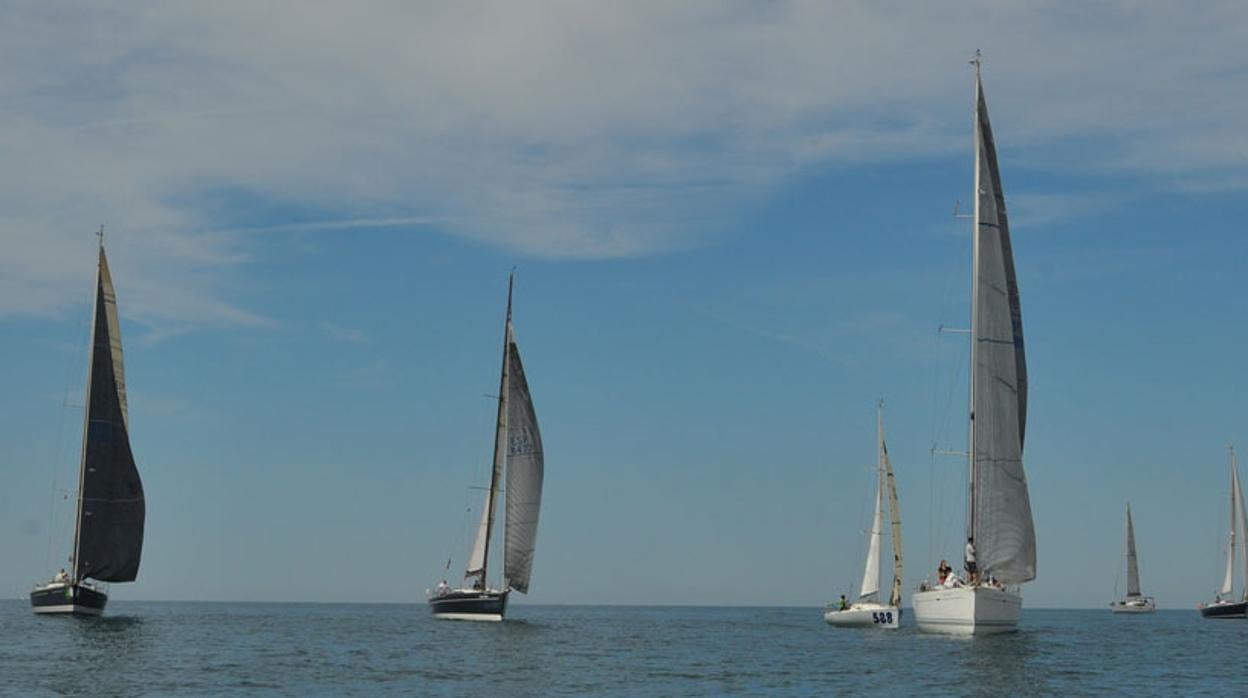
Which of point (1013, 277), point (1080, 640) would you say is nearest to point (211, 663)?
point (1013, 277)

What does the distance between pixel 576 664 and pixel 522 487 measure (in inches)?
892

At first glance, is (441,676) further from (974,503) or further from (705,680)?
(974,503)

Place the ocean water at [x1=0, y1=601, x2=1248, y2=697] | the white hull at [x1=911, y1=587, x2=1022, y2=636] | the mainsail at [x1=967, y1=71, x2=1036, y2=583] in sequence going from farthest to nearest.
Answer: the mainsail at [x1=967, y1=71, x2=1036, y2=583] → the white hull at [x1=911, y1=587, x2=1022, y2=636] → the ocean water at [x1=0, y1=601, x2=1248, y2=697]

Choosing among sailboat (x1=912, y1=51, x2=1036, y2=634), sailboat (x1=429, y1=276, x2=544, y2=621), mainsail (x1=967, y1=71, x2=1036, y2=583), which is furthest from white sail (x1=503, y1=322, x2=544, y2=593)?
mainsail (x1=967, y1=71, x2=1036, y2=583)

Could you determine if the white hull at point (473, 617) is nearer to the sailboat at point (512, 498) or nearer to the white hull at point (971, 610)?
the sailboat at point (512, 498)

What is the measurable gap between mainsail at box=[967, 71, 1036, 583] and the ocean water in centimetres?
353

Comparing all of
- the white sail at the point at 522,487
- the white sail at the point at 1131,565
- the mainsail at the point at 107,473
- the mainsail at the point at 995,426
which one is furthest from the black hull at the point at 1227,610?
the mainsail at the point at 107,473

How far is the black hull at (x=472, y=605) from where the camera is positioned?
77.6 meters

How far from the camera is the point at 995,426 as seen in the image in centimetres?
5703

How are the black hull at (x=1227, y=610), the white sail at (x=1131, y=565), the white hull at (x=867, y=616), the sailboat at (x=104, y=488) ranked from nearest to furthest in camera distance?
the sailboat at (x=104, y=488), the white hull at (x=867, y=616), the black hull at (x=1227, y=610), the white sail at (x=1131, y=565)

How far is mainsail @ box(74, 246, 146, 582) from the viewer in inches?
2990

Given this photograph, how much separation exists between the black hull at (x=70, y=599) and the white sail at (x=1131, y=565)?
10644 cm

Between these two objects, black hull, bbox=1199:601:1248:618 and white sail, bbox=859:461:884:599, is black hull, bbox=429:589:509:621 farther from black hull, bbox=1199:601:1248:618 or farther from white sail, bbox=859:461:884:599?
black hull, bbox=1199:601:1248:618

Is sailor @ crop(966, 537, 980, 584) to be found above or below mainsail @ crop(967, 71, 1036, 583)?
below
